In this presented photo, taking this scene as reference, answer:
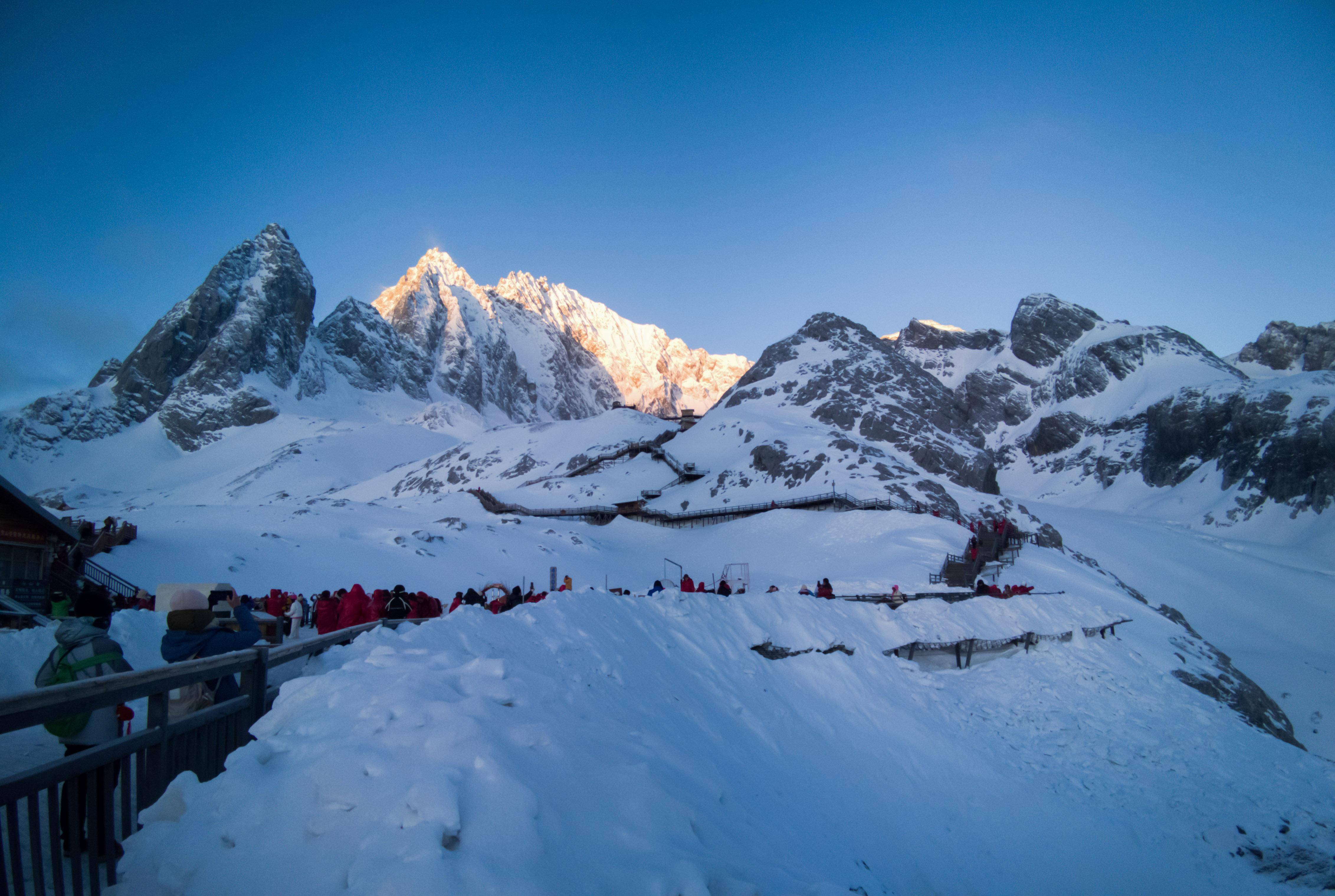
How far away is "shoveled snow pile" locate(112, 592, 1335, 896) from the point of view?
3.68m

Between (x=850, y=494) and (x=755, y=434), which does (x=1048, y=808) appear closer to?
(x=850, y=494)

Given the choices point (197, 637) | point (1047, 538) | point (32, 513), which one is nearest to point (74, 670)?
point (197, 637)

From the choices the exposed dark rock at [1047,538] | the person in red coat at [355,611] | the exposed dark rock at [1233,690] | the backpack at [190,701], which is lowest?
the exposed dark rock at [1233,690]

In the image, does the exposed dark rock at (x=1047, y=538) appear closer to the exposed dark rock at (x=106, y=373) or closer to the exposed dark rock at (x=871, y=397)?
the exposed dark rock at (x=871, y=397)

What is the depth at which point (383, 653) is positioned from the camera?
5703 mm

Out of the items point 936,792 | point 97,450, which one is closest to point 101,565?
point 936,792

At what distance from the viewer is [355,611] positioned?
999 centimetres

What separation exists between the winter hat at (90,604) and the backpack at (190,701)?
159 inches

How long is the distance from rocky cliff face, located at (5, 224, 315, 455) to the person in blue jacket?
4996 inches

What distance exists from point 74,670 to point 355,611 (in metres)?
5.71

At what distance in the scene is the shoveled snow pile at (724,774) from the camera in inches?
145

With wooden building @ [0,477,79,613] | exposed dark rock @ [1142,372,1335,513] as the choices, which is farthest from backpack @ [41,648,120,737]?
exposed dark rock @ [1142,372,1335,513]

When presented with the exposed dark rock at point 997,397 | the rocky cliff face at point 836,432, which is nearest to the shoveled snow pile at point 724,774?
the rocky cliff face at point 836,432

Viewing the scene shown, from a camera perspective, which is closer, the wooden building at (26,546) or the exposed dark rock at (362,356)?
the wooden building at (26,546)
